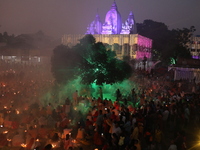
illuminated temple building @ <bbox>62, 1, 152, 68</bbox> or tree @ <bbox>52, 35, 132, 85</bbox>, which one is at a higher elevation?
illuminated temple building @ <bbox>62, 1, 152, 68</bbox>

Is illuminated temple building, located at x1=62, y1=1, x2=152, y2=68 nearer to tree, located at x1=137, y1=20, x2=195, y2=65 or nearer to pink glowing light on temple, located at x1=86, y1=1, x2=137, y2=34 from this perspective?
pink glowing light on temple, located at x1=86, y1=1, x2=137, y2=34

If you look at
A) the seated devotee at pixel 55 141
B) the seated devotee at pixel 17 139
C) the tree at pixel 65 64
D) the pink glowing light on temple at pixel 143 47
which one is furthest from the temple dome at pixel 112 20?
the seated devotee at pixel 55 141

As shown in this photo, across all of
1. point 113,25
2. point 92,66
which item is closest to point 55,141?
point 92,66

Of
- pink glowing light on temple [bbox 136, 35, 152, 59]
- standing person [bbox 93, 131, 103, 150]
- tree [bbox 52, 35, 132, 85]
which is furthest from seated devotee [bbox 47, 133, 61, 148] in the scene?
pink glowing light on temple [bbox 136, 35, 152, 59]

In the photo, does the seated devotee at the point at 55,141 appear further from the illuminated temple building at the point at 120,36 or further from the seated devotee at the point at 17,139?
the illuminated temple building at the point at 120,36

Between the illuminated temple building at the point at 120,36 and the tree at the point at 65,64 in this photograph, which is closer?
the tree at the point at 65,64

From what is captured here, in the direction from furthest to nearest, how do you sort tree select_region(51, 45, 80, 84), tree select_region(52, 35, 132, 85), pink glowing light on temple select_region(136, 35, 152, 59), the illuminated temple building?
1. pink glowing light on temple select_region(136, 35, 152, 59)
2. the illuminated temple building
3. tree select_region(51, 45, 80, 84)
4. tree select_region(52, 35, 132, 85)

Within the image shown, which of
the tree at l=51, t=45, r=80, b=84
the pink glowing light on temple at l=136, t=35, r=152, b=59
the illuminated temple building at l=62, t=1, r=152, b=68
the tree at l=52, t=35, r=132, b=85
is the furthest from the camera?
the pink glowing light on temple at l=136, t=35, r=152, b=59

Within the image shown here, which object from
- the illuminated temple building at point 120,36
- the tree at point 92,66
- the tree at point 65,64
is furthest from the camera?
the illuminated temple building at point 120,36

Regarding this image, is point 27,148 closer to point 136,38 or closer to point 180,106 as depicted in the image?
point 180,106

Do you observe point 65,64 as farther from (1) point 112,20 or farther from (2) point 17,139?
(1) point 112,20

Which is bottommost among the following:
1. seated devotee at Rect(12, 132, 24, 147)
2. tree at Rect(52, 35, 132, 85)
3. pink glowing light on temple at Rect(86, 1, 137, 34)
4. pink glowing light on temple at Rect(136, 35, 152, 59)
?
seated devotee at Rect(12, 132, 24, 147)

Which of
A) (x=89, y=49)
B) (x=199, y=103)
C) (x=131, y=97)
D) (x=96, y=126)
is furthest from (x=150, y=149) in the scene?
(x=89, y=49)

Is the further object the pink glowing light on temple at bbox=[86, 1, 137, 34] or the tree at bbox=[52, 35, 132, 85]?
the pink glowing light on temple at bbox=[86, 1, 137, 34]
